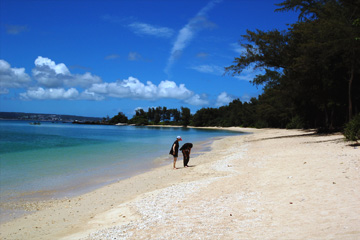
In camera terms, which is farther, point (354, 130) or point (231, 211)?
point (354, 130)

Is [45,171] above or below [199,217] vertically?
below

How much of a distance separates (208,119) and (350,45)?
440 ft

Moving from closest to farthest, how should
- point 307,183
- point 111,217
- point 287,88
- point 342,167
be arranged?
1. point 111,217
2. point 307,183
3. point 342,167
4. point 287,88

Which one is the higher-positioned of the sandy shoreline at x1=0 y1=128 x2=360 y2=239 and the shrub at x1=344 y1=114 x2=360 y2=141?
the shrub at x1=344 y1=114 x2=360 y2=141

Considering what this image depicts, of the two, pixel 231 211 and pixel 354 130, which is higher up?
pixel 354 130

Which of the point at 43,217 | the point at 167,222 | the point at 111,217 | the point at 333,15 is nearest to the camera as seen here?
the point at 167,222

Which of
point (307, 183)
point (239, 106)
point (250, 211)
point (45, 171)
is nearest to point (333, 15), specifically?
point (307, 183)

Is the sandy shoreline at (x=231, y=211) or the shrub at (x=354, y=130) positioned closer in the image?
the sandy shoreline at (x=231, y=211)

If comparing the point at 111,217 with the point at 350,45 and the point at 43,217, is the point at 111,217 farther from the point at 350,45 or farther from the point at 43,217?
the point at 350,45

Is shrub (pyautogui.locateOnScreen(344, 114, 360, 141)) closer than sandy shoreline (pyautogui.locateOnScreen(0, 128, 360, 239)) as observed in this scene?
No

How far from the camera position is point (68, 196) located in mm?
10961

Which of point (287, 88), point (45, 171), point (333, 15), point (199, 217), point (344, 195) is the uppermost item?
point (333, 15)

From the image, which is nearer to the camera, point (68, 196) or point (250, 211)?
point (250, 211)

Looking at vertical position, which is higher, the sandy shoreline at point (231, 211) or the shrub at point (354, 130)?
the shrub at point (354, 130)
